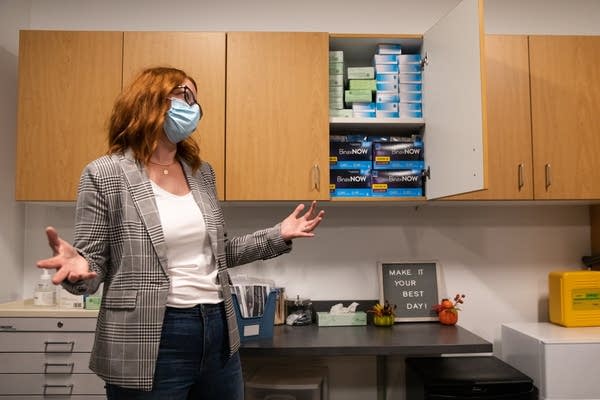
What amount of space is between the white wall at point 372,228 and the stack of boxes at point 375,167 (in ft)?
1.01

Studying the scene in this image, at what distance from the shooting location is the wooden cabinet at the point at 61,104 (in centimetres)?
210

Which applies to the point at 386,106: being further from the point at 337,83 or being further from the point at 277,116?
the point at 277,116

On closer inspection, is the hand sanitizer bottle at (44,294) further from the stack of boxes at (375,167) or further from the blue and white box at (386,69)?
the blue and white box at (386,69)

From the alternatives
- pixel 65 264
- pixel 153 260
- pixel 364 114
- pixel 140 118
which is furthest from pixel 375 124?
pixel 65 264

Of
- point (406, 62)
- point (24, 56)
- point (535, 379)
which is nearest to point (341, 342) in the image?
point (535, 379)

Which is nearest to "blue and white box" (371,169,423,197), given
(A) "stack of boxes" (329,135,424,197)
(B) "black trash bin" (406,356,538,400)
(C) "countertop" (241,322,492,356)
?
(A) "stack of boxes" (329,135,424,197)

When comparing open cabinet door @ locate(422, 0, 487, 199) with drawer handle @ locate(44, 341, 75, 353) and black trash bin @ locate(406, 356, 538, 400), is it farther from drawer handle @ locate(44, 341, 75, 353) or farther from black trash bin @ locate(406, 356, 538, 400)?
drawer handle @ locate(44, 341, 75, 353)

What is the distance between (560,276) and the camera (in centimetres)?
230

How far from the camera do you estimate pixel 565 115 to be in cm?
219

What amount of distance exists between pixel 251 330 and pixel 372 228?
93cm

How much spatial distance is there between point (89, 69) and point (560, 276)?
251 centimetres

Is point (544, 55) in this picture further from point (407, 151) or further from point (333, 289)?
point (333, 289)

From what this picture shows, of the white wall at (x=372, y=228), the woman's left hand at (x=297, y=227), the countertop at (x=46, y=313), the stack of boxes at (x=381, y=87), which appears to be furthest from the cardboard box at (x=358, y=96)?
the countertop at (x=46, y=313)

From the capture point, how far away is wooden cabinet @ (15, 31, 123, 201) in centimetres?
210
